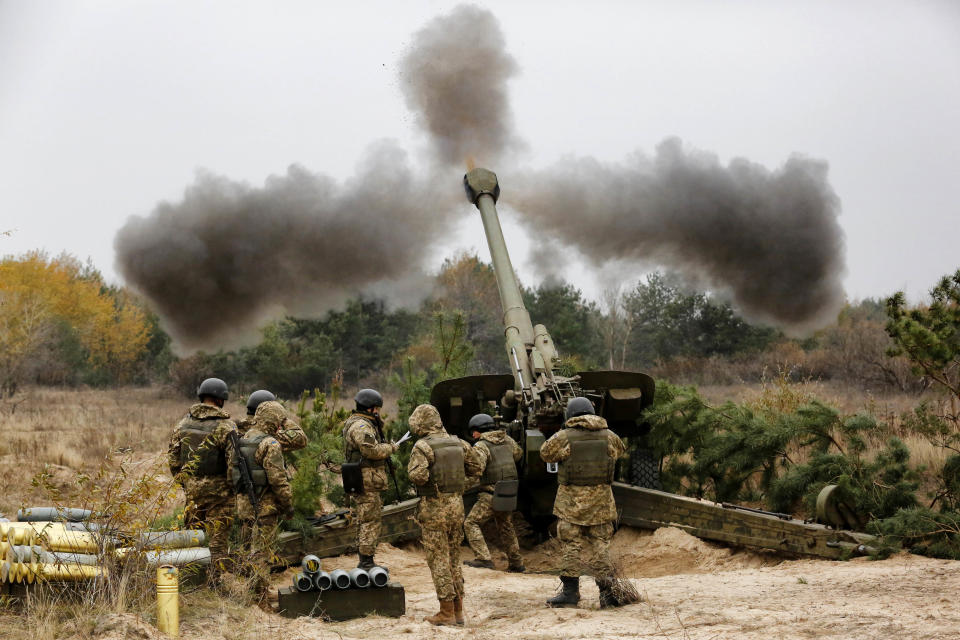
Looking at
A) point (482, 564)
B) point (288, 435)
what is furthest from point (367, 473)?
point (482, 564)

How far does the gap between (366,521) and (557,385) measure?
108 inches

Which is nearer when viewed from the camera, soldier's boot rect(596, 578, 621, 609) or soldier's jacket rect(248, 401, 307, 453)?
soldier's boot rect(596, 578, 621, 609)

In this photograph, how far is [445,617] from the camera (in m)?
7.04

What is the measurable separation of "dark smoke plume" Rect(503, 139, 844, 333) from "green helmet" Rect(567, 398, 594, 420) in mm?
5797

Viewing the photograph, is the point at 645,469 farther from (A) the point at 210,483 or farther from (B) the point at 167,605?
(B) the point at 167,605

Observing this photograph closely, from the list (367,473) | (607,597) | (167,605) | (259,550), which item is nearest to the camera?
(167,605)

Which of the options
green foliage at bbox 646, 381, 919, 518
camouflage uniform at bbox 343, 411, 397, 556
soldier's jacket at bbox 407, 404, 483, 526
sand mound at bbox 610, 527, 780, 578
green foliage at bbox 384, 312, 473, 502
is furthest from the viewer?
green foliage at bbox 384, 312, 473, 502

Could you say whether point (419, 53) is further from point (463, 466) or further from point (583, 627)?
point (583, 627)

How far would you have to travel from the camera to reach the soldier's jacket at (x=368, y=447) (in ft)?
27.6

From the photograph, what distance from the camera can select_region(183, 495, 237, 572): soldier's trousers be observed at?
7.73 meters

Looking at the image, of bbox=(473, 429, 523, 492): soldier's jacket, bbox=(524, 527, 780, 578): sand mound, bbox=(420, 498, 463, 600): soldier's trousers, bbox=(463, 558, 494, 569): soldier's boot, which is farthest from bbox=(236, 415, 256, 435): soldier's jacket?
bbox=(524, 527, 780, 578): sand mound

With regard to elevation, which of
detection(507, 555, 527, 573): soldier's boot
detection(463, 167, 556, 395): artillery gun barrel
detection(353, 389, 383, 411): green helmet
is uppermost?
detection(463, 167, 556, 395): artillery gun barrel

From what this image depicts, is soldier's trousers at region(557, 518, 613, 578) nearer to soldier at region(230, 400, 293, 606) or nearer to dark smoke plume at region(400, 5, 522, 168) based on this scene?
soldier at region(230, 400, 293, 606)

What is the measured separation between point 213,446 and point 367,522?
159cm
